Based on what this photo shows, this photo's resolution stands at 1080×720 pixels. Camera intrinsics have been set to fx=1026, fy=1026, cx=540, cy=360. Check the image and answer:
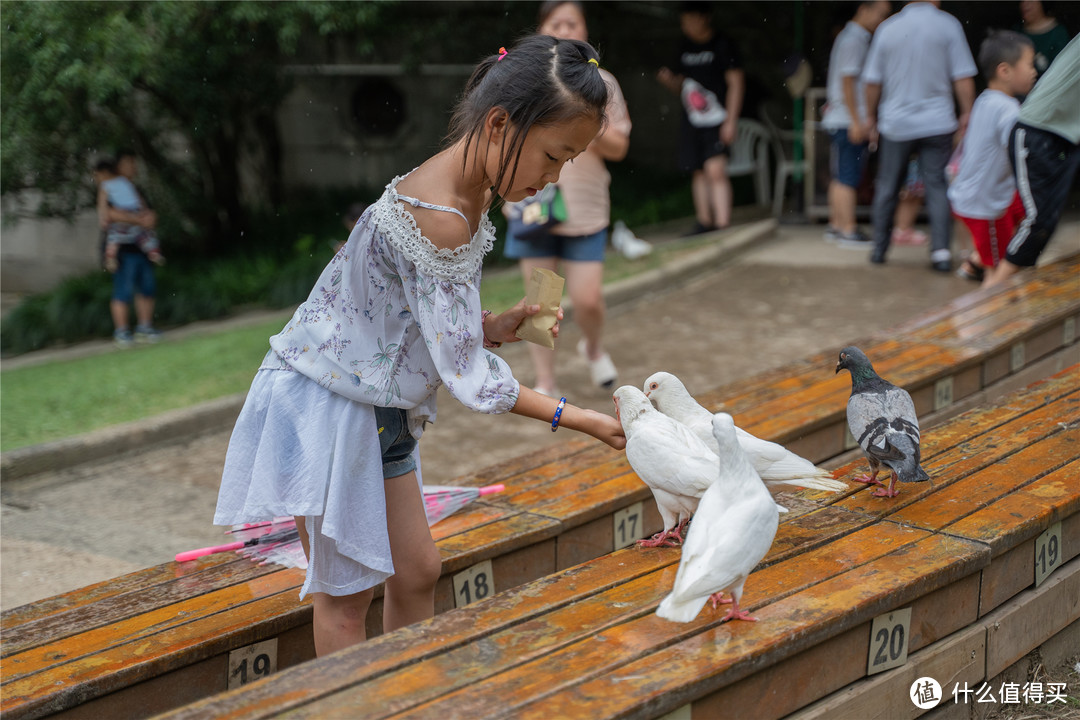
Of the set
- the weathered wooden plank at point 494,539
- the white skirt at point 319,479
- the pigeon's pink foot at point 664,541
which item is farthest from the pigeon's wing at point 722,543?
the weathered wooden plank at point 494,539

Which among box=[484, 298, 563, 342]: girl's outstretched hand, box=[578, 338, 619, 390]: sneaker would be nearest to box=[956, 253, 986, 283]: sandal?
box=[578, 338, 619, 390]: sneaker

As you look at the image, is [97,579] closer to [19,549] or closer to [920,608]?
[19,549]

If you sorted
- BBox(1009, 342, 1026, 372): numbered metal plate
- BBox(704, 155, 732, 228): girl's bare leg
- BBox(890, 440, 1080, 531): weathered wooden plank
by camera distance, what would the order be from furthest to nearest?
BBox(704, 155, 732, 228): girl's bare leg, BBox(1009, 342, 1026, 372): numbered metal plate, BBox(890, 440, 1080, 531): weathered wooden plank

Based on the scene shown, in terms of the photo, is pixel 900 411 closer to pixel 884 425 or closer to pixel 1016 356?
pixel 884 425

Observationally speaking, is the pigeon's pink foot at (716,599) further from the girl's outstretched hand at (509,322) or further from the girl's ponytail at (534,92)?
the girl's ponytail at (534,92)

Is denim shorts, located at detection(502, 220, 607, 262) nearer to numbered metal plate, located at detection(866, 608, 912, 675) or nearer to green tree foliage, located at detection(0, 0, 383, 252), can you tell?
numbered metal plate, located at detection(866, 608, 912, 675)

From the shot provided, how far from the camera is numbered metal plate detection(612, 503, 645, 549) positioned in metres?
3.39

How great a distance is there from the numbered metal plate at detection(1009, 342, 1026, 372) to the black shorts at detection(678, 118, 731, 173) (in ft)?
15.6

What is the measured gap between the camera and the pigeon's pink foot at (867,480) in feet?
10.2

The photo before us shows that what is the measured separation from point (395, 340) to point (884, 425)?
4.63 ft

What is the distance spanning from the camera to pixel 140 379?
23.1 ft

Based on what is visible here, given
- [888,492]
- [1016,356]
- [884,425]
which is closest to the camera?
[884,425]

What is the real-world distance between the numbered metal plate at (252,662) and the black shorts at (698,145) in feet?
24.2

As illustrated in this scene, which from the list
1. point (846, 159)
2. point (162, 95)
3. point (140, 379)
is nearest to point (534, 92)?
point (140, 379)
